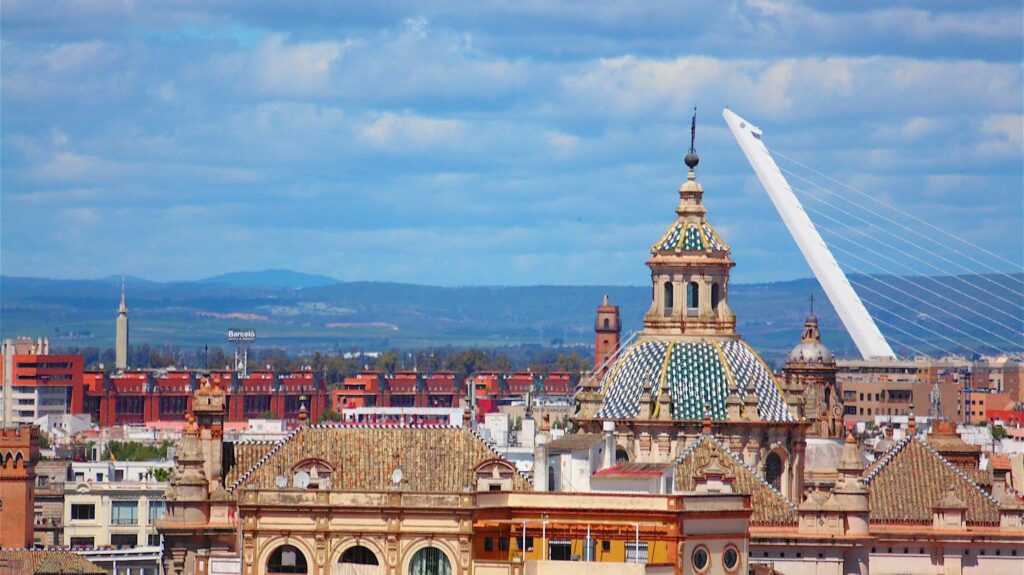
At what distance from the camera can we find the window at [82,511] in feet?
457

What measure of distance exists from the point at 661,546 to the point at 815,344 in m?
75.0

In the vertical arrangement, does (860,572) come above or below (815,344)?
below

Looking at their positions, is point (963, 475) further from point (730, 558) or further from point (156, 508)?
point (156, 508)

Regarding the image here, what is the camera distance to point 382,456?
84312 mm

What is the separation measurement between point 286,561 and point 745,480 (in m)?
11.7

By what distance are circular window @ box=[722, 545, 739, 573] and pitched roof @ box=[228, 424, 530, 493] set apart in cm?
765

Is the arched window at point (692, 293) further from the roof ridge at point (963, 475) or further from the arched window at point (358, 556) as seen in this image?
the arched window at point (358, 556)

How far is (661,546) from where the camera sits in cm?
7438

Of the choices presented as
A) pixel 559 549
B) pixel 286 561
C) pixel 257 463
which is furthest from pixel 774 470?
pixel 286 561

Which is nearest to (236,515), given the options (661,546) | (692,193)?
(661,546)

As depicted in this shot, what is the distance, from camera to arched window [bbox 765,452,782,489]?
8781 centimetres

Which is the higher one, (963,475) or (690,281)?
(690,281)

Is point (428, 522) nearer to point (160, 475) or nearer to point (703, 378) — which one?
point (703, 378)

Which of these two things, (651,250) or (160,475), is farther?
(160,475)
